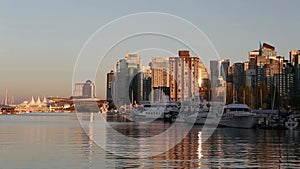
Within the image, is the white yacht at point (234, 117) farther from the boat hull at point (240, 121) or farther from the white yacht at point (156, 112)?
the white yacht at point (156, 112)

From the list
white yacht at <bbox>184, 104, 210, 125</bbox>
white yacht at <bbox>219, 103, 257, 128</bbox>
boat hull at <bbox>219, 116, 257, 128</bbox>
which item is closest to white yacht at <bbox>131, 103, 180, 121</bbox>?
white yacht at <bbox>184, 104, 210, 125</bbox>

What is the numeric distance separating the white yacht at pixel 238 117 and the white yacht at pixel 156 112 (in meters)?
39.6

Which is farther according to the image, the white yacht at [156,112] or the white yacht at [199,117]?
the white yacht at [156,112]

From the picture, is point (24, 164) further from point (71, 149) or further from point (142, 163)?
point (71, 149)

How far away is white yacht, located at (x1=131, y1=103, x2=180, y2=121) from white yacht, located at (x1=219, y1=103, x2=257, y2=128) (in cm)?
3963

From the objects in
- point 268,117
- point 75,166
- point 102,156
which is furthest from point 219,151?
point 268,117

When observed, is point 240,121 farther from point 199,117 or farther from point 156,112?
point 156,112

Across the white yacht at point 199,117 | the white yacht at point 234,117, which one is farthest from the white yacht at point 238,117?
the white yacht at point 199,117

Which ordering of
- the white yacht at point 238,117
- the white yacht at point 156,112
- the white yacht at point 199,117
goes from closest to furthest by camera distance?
the white yacht at point 238,117 → the white yacht at point 199,117 → the white yacht at point 156,112

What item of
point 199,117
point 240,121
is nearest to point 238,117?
point 240,121

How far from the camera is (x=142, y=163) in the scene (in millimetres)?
36750

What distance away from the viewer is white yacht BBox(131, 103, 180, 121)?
15451 cm

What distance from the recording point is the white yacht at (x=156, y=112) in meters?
155

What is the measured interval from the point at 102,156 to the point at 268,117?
78.6 m
